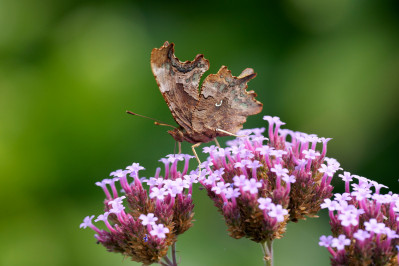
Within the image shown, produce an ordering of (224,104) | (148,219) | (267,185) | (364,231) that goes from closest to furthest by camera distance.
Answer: (364,231) < (148,219) < (267,185) < (224,104)

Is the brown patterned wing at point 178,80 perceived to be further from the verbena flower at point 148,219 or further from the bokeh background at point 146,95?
the bokeh background at point 146,95

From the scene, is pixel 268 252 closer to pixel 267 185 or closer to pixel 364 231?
pixel 267 185

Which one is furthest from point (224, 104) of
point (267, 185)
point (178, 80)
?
point (267, 185)

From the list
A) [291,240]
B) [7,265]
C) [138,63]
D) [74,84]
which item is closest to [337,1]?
[138,63]

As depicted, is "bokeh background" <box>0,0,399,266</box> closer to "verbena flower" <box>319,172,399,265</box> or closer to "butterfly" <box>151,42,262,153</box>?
"butterfly" <box>151,42,262,153</box>

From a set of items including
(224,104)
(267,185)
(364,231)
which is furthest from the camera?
(224,104)

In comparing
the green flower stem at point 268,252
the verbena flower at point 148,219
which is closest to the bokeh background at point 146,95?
the verbena flower at point 148,219

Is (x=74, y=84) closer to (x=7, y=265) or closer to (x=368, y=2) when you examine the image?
(x=7, y=265)
